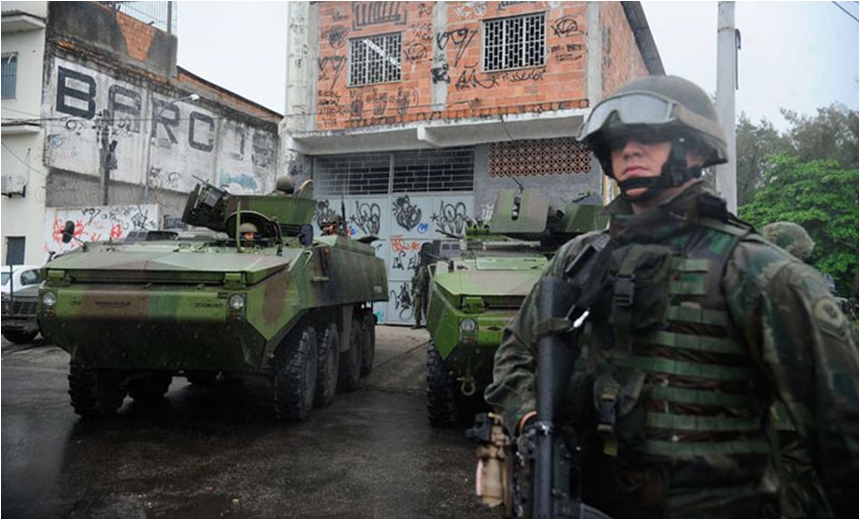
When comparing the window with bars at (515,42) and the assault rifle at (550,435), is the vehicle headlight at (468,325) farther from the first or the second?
the window with bars at (515,42)

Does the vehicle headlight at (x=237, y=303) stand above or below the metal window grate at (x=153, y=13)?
below

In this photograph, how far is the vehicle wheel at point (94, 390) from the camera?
5.82 meters

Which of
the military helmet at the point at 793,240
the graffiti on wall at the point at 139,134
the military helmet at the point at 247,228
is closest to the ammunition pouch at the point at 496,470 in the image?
the military helmet at the point at 793,240

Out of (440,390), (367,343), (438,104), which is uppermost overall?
(438,104)

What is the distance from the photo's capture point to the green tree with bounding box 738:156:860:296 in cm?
806

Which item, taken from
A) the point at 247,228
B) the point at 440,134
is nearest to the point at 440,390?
the point at 247,228

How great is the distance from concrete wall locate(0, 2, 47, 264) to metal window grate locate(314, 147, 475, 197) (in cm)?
756

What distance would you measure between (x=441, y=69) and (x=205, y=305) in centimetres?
848

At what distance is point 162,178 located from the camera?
64.1 ft

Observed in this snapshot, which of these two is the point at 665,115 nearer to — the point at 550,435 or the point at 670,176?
the point at 670,176

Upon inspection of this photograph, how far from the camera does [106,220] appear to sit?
1605cm

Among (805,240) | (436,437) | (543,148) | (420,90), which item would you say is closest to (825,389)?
(805,240)

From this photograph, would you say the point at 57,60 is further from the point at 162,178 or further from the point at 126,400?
the point at 126,400

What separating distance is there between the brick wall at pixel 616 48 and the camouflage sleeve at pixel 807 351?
32.6 ft
